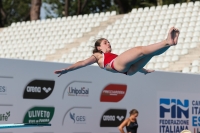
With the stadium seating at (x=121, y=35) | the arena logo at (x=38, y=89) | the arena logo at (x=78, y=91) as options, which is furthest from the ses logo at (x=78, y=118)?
the stadium seating at (x=121, y=35)

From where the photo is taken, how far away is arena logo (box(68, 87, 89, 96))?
11.2m

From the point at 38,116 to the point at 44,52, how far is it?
1113 centimetres

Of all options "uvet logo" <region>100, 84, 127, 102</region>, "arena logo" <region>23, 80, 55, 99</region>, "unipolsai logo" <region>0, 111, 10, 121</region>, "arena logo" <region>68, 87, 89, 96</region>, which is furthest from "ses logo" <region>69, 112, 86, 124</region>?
"unipolsai logo" <region>0, 111, 10, 121</region>

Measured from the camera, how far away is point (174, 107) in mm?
12898

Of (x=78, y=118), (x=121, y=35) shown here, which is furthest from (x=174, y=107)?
(x=121, y=35)

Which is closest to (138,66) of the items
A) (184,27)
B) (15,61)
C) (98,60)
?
(98,60)

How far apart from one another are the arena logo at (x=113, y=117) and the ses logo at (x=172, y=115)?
1.30 m

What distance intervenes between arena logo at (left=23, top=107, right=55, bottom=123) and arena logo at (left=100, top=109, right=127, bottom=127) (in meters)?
1.47

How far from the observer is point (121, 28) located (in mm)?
21250

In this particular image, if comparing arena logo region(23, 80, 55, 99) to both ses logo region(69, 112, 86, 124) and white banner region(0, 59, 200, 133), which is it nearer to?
white banner region(0, 59, 200, 133)

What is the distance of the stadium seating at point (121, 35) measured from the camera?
57.2 ft

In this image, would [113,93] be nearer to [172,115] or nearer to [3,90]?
[172,115]

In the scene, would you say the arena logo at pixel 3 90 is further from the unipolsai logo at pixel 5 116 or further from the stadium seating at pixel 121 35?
the stadium seating at pixel 121 35

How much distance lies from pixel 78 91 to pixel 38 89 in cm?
106
